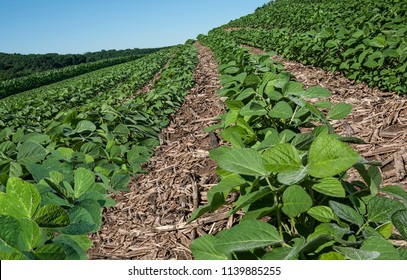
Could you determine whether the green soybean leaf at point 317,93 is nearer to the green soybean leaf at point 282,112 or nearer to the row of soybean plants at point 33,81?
the green soybean leaf at point 282,112

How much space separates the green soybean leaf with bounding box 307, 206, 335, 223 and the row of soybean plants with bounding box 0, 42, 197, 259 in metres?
0.64

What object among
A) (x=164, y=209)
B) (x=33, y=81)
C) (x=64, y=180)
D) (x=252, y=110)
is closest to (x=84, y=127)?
(x=164, y=209)

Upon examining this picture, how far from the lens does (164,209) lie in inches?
102

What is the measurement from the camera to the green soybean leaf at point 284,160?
3.31ft

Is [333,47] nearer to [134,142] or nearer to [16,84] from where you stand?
[134,142]

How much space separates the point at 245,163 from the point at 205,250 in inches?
11.8

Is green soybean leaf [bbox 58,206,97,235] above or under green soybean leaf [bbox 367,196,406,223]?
above

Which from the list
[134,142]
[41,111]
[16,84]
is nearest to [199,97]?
[134,142]

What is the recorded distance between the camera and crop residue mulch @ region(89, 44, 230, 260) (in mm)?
2164

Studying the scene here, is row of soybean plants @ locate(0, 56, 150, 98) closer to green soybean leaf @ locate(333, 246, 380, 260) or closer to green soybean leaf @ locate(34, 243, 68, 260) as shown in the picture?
green soybean leaf @ locate(34, 243, 68, 260)

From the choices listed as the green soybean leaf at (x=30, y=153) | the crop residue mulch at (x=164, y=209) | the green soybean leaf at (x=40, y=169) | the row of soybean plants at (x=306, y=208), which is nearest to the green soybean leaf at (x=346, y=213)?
the row of soybean plants at (x=306, y=208)

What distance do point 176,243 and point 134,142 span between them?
200cm

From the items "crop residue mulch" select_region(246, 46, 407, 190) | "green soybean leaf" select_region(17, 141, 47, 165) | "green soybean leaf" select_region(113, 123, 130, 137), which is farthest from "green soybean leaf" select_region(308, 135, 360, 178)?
"green soybean leaf" select_region(113, 123, 130, 137)

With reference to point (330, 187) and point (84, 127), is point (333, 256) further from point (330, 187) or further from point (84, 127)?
point (84, 127)
